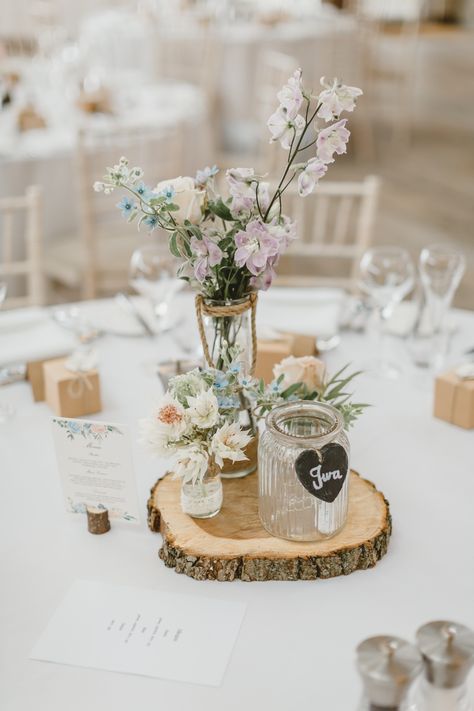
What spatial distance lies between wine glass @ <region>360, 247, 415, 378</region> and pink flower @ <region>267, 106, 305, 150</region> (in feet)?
2.27

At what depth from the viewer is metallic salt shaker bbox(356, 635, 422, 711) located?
0.77 metres

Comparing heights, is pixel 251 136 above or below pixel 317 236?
below

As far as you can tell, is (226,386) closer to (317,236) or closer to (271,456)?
(271,456)

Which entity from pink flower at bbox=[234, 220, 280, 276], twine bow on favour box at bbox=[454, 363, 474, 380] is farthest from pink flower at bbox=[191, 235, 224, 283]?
twine bow on favour box at bbox=[454, 363, 474, 380]

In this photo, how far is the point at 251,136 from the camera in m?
5.62

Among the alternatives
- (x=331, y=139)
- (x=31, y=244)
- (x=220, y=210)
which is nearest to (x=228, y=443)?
(x=220, y=210)

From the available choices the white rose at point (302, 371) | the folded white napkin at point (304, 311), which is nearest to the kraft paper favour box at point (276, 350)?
the folded white napkin at point (304, 311)

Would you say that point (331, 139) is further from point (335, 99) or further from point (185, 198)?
point (185, 198)

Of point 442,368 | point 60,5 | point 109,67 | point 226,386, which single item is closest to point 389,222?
point 109,67

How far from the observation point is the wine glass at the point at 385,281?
1.73 m

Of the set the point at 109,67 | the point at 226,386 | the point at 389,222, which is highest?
the point at 226,386

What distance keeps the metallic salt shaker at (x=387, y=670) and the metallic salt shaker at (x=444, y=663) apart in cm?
3

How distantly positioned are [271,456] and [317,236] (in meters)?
1.53

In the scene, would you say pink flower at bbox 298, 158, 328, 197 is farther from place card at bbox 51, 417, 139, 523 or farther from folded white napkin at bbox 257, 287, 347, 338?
folded white napkin at bbox 257, 287, 347, 338
